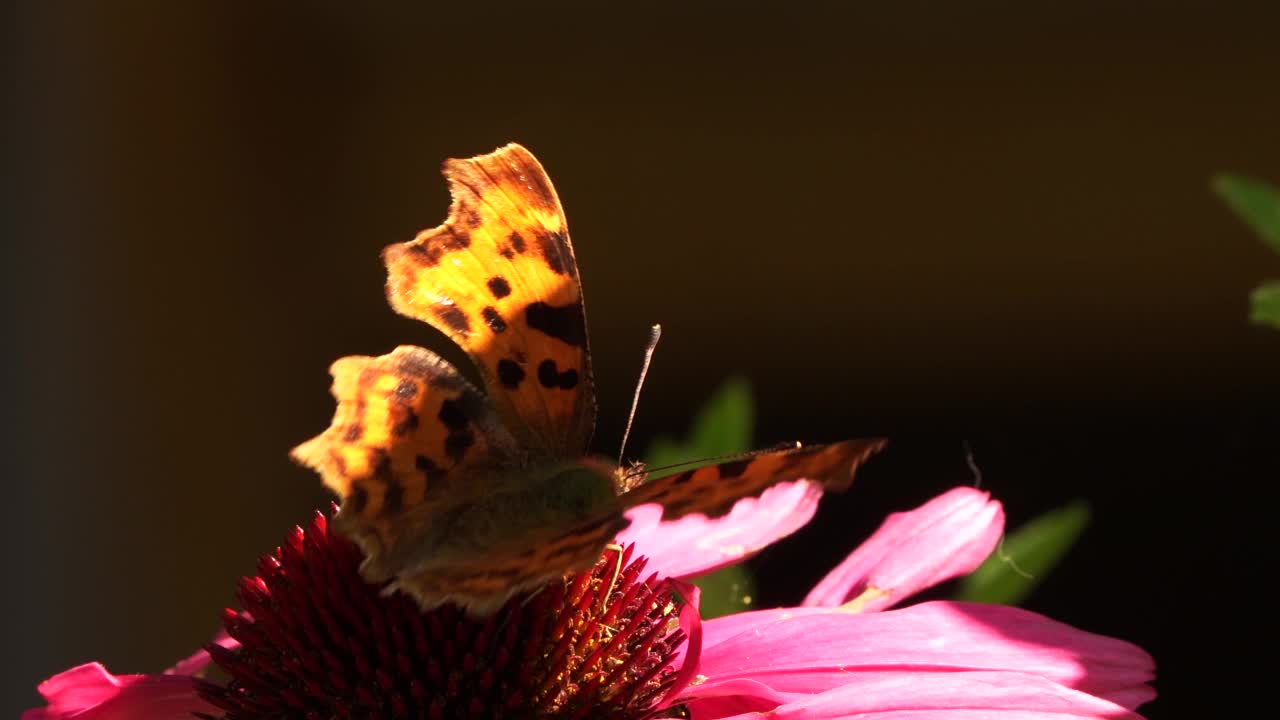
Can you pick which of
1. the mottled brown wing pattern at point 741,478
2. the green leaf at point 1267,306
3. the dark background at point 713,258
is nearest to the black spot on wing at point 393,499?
the mottled brown wing pattern at point 741,478

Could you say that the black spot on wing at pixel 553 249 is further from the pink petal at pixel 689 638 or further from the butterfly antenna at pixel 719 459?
the pink petal at pixel 689 638

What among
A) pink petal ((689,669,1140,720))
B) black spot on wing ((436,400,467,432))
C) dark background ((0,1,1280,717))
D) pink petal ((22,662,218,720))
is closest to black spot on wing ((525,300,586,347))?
black spot on wing ((436,400,467,432))

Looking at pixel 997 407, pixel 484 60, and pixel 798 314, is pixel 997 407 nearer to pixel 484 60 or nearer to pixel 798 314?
pixel 798 314

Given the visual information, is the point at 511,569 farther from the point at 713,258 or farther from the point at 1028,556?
the point at 713,258

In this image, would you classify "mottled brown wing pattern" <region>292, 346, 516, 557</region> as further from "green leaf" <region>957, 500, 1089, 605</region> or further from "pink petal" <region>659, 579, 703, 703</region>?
"green leaf" <region>957, 500, 1089, 605</region>

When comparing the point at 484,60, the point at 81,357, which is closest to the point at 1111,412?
the point at 484,60

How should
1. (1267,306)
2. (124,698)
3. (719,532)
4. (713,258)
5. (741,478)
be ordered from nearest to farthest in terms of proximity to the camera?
(741,478), (1267,306), (124,698), (719,532), (713,258)

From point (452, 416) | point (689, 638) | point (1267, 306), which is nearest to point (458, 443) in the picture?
point (452, 416)
